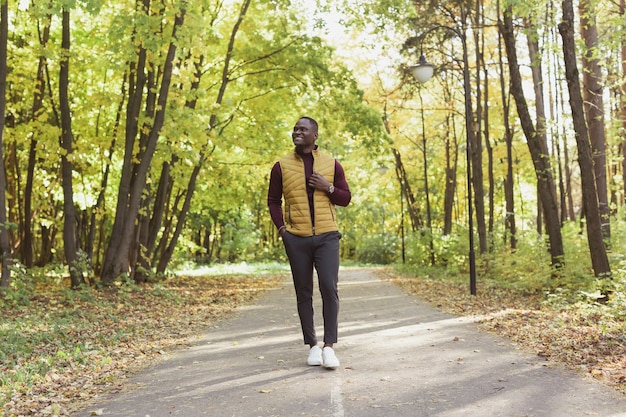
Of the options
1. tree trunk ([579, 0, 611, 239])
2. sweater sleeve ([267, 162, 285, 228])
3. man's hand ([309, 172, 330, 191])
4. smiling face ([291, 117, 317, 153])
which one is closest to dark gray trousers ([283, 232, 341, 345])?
sweater sleeve ([267, 162, 285, 228])

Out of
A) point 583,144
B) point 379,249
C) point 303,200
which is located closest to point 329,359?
point 303,200

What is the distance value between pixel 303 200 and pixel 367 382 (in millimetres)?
1741

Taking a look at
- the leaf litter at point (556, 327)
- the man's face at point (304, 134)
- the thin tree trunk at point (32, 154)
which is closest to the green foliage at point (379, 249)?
the thin tree trunk at point (32, 154)

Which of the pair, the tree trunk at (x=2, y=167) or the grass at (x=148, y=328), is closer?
the grass at (x=148, y=328)

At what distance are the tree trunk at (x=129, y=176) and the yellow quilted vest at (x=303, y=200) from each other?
9.27 meters

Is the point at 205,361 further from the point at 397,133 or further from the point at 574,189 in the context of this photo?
the point at 574,189

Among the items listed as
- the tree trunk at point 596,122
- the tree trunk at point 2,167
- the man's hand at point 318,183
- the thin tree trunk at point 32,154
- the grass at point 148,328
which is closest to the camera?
the grass at point 148,328

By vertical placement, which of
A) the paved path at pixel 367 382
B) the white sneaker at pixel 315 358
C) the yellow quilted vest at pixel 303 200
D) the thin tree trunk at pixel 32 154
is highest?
the thin tree trunk at pixel 32 154

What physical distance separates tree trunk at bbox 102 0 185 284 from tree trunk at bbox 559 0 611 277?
8.04m

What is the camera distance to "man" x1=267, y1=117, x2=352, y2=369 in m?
6.52

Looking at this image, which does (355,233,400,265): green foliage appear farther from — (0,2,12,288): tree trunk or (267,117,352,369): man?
(267,117,352,369): man

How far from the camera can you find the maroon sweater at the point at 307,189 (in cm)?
654

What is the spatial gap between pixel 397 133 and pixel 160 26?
61.6 feet

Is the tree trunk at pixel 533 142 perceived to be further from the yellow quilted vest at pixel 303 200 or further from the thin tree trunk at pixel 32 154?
the thin tree trunk at pixel 32 154
